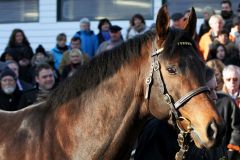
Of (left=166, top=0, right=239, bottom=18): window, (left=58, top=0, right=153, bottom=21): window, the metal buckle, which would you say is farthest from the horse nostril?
(left=58, top=0, right=153, bottom=21): window

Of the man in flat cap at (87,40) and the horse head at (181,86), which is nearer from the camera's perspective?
the horse head at (181,86)

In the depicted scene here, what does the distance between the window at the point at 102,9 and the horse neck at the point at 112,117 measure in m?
9.00

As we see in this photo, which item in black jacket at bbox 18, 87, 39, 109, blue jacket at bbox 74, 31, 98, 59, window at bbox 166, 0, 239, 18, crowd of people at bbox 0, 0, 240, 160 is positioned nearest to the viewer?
crowd of people at bbox 0, 0, 240, 160

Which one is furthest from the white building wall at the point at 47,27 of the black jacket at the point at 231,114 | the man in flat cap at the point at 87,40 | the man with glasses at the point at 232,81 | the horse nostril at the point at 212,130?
the horse nostril at the point at 212,130

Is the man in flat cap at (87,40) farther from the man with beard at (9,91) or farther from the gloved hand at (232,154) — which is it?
the gloved hand at (232,154)

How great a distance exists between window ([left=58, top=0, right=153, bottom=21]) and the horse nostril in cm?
944

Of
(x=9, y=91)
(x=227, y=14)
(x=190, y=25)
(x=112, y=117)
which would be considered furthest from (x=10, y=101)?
(x=227, y=14)

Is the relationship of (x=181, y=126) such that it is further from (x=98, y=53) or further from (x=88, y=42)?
(x=88, y=42)

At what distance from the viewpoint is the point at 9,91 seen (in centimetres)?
759

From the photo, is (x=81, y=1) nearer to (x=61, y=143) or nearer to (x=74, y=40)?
(x=74, y=40)

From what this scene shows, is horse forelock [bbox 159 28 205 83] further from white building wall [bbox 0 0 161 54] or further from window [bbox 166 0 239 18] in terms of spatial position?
white building wall [bbox 0 0 161 54]

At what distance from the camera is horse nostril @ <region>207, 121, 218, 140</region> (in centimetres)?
378

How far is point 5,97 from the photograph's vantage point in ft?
24.7

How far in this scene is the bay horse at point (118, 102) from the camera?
13.1 ft
